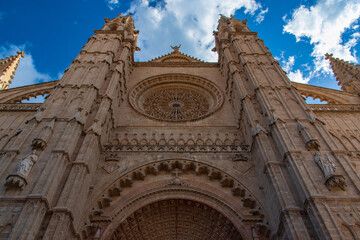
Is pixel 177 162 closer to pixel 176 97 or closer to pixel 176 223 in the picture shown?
pixel 176 223

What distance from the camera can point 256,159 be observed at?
1091 centimetres

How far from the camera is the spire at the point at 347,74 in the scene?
1875 cm

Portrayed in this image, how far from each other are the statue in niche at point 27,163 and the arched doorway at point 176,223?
11.1 ft

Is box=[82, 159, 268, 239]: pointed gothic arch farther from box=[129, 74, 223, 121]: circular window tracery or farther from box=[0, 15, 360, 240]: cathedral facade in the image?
box=[129, 74, 223, 121]: circular window tracery

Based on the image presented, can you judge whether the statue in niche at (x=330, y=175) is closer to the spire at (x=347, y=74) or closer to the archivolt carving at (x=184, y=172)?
the archivolt carving at (x=184, y=172)

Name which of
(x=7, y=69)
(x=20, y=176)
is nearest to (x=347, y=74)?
(x=20, y=176)

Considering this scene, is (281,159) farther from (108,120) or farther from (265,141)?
(108,120)

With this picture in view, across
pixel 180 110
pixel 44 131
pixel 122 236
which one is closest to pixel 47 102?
pixel 44 131

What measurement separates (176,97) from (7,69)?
12.4m

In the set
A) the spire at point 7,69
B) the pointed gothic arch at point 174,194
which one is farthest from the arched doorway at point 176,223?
the spire at point 7,69

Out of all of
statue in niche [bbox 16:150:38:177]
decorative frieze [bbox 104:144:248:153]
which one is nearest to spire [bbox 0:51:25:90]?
decorative frieze [bbox 104:144:248:153]

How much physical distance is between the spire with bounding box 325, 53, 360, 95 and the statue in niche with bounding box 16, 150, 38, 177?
18.2 metres

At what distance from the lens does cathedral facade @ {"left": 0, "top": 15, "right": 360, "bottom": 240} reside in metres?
7.73

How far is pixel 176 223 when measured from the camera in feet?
34.4
